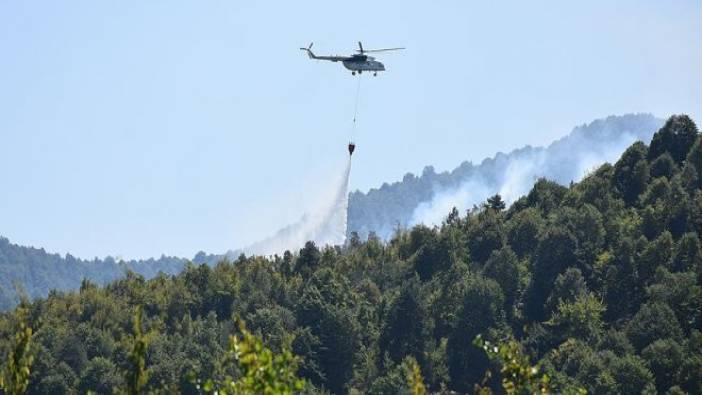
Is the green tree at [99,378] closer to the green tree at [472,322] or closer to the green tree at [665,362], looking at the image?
the green tree at [472,322]

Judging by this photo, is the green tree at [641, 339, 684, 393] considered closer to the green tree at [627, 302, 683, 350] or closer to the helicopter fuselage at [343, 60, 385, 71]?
the green tree at [627, 302, 683, 350]

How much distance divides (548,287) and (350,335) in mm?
25630

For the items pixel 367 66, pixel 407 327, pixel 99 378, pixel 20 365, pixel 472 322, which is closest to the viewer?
pixel 20 365

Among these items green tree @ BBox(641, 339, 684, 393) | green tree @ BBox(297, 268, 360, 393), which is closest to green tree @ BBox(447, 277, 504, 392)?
green tree @ BBox(297, 268, 360, 393)

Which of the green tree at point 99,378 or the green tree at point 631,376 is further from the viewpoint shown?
the green tree at point 99,378

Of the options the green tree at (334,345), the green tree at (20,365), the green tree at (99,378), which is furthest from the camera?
the green tree at (334,345)

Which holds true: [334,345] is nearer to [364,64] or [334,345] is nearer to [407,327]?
[407,327]

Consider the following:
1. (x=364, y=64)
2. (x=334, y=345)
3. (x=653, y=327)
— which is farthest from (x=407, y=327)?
(x=364, y=64)

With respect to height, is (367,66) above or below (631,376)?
above

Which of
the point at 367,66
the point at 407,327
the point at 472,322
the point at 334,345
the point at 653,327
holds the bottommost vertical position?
the point at 653,327

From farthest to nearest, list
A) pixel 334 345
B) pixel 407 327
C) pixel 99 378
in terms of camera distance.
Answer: pixel 407 327, pixel 334 345, pixel 99 378

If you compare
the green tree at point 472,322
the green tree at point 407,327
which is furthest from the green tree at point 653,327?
the green tree at point 407,327

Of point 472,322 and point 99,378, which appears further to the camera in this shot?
point 472,322

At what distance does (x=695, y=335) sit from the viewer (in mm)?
169000
